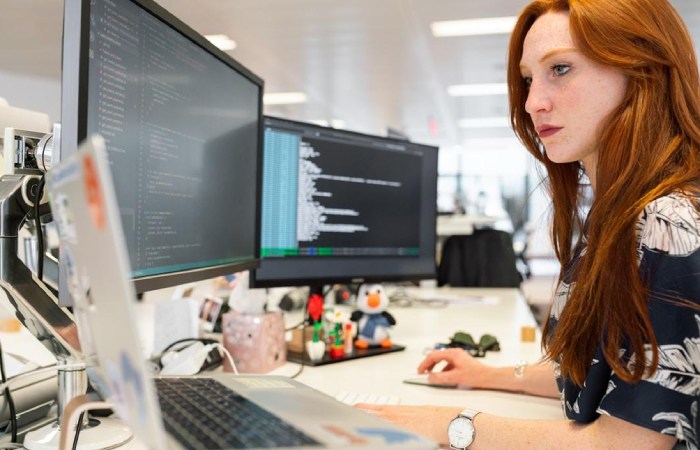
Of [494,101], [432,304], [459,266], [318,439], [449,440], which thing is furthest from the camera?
[494,101]

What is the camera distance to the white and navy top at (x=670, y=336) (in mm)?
620

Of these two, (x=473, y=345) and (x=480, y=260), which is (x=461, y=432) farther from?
(x=480, y=260)

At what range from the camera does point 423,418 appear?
2.54ft

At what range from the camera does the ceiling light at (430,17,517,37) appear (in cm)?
446

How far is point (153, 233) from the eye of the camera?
78cm

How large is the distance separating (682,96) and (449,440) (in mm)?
565

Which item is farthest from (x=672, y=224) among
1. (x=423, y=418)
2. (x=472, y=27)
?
(x=472, y=27)

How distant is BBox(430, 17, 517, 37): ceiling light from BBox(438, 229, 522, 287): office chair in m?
2.36

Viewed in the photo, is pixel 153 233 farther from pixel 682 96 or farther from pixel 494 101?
pixel 494 101

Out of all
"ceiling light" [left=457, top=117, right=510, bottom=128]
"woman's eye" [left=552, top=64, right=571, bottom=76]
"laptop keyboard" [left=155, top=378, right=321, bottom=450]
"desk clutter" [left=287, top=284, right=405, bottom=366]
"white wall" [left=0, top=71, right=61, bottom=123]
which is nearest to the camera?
"laptop keyboard" [left=155, top=378, right=321, bottom=450]

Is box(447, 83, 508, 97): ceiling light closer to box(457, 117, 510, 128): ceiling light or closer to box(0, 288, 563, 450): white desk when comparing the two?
box(457, 117, 510, 128): ceiling light

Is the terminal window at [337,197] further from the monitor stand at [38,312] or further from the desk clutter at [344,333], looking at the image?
the monitor stand at [38,312]

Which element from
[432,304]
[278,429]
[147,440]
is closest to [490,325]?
[432,304]

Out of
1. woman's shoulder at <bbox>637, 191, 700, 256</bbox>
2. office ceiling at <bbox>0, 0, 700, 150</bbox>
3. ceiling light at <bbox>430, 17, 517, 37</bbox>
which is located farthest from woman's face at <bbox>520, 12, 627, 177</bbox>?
ceiling light at <bbox>430, 17, 517, 37</bbox>
